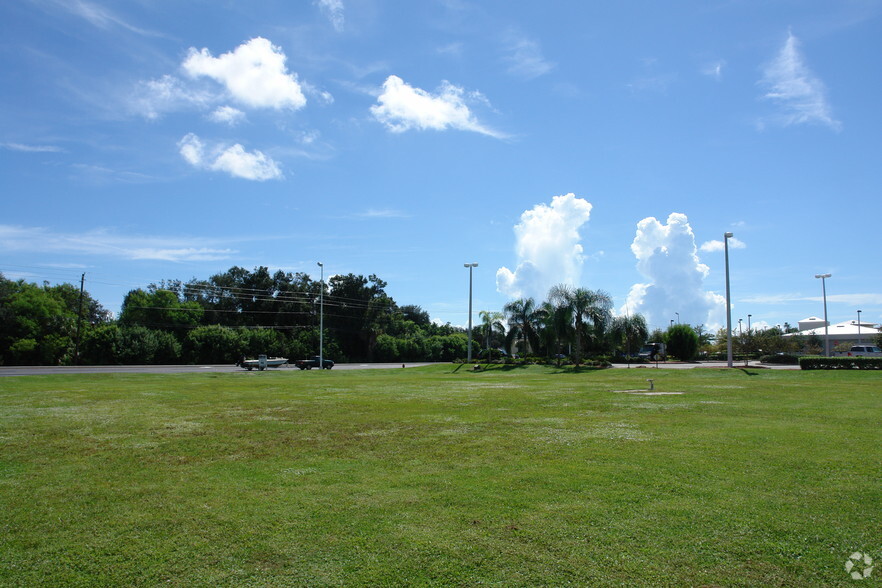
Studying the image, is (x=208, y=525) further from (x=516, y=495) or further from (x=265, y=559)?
(x=516, y=495)

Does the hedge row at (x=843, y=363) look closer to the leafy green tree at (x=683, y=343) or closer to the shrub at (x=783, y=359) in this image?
the shrub at (x=783, y=359)

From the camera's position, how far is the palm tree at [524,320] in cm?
5344

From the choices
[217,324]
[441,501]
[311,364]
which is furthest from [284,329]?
[441,501]

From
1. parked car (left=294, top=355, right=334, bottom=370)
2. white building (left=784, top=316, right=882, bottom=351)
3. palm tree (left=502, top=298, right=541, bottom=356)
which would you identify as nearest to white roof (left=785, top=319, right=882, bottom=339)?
white building (left=784, top=316, right=882, bottom=351)

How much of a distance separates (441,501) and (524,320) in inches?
1892

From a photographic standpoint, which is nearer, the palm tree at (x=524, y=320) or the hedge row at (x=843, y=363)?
the hedge row at (x=843, y=363)

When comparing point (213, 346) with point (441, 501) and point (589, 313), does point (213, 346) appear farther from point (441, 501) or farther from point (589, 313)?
point (441, 501)

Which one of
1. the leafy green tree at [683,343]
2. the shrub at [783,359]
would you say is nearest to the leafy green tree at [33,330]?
the shrub at [783,359]

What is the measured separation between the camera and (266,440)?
403 inches

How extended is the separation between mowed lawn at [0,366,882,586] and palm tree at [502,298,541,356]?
40646 mm

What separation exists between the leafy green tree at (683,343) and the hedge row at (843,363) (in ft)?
122

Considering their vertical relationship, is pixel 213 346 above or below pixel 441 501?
above

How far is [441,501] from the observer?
623 centimetres

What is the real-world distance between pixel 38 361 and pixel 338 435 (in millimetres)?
64161
